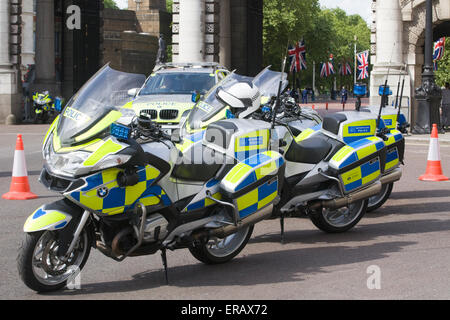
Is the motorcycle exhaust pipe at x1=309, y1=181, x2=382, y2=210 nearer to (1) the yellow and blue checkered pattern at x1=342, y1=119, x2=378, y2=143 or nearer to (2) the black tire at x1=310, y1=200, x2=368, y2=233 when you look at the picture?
(2) the black tire at x1=310, y1=200, x2=368, y2=233

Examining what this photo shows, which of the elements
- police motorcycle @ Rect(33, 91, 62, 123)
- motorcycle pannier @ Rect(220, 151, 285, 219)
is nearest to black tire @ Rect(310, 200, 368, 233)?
motorcycle pannier @ Rect(220, 151, 285, 219)

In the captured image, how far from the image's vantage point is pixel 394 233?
8.88 m

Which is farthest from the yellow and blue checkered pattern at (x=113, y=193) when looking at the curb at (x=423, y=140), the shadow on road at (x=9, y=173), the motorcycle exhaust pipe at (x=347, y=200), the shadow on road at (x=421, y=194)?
the curb at (x=423, y=140)

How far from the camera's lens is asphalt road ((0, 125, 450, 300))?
623 centimetres

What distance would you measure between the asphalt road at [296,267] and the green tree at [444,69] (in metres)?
52.2

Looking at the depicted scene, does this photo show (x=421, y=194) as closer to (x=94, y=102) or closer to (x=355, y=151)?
(x=355, y=151)

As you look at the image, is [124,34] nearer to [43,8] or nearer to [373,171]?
[43,8]

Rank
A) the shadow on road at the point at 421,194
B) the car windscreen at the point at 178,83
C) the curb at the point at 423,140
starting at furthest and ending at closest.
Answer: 1. the curb at the point at 423,140
2. the car windscreen at the point at 178,83
3. the shadow on road at the point at 421,194

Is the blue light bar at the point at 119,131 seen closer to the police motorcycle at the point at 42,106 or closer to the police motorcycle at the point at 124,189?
the police motorcycle at the point at 124,189

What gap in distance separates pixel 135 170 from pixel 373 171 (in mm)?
3422

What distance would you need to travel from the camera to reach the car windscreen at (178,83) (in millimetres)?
16781

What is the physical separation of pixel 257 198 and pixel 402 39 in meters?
21.2

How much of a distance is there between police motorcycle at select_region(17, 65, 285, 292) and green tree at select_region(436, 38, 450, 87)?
55052 millimetres

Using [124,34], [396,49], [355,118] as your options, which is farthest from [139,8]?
[355,118]
